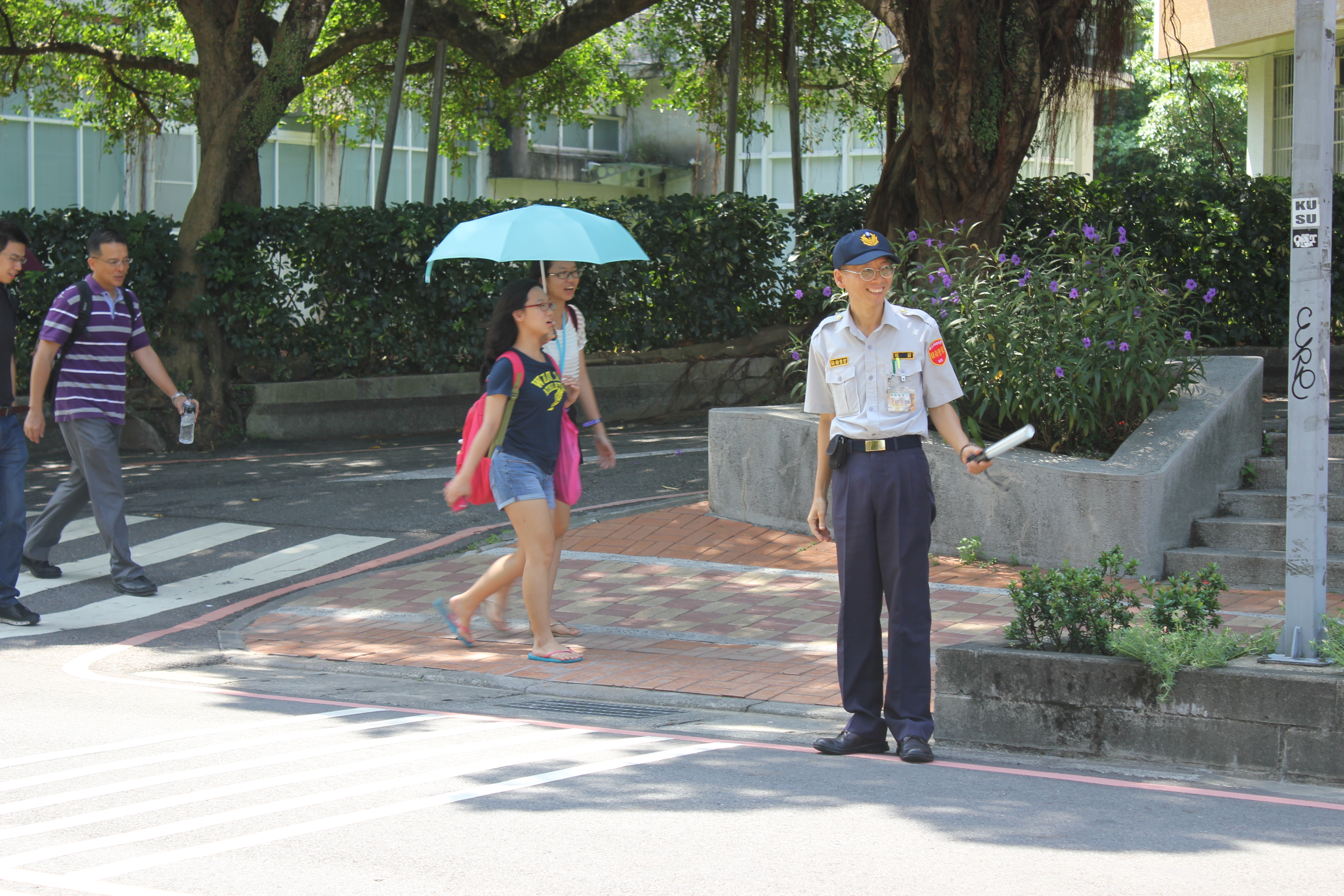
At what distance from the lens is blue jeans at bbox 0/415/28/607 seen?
26.0 ft

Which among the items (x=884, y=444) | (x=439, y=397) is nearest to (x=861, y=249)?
(x=884, y=444)

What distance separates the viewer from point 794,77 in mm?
18453

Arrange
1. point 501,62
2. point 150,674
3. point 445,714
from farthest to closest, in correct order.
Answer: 1. point 501,62
2. point 150,674
3. point 445,714

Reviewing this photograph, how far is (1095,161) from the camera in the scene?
49531 mm

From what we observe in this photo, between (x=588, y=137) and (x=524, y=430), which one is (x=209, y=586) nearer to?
(x=524, y=430)

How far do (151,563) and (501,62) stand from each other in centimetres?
980

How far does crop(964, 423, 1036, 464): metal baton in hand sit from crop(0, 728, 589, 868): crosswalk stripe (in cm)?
191

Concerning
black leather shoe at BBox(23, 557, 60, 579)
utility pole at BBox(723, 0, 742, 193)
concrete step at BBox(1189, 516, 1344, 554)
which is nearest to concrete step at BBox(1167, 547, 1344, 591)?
concrete step at BBox(1189, 516, 1344, 554)

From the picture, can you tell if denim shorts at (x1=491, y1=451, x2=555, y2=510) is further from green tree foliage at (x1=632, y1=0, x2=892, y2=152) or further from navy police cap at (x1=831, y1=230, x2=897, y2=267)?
green tree foliage at (x1=632, y1=0, x2=892, y2=152)

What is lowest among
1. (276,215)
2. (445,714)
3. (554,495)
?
(445,714)

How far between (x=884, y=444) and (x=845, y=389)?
10.3 inches

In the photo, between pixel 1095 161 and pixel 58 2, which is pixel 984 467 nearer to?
pixel 58 2

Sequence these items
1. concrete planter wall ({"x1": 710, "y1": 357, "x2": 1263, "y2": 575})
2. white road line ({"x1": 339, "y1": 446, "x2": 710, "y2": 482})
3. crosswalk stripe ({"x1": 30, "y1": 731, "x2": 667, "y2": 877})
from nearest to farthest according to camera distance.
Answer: crosswalk stripe ({"x1": 30, "y1": 731, "x2": 667, "y2": 877}) < concrete planter wall ({"x1": 710, "y1": 357, "x2": 1263, "y2": 575}) < white road line ({"x1": 339, "y1": 446, "x2": 710, "y2": 482})

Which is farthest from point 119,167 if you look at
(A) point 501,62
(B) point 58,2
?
(A) point 501,62
